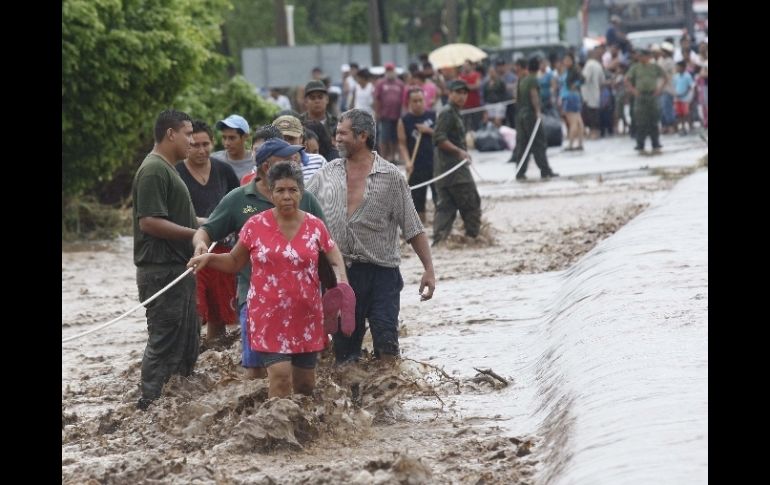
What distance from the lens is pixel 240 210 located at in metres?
8.49

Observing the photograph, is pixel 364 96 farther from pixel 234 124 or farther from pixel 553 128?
pixel 234 124

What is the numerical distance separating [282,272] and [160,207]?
3.94 ft

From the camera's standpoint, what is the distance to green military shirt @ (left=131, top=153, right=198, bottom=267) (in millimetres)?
8766

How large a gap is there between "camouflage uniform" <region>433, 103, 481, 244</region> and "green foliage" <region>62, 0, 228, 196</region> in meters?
3.76

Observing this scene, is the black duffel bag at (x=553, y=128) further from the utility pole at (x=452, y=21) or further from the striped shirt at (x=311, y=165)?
the striped shirt at (x=311, y=165)

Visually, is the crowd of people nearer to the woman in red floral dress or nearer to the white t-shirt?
the woman in red floral dress

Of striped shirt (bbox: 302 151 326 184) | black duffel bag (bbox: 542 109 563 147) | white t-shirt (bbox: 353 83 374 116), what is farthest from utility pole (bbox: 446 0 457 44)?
striped shirt (bbox: 302 151 326 184)

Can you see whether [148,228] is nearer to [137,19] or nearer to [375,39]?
[137,19]

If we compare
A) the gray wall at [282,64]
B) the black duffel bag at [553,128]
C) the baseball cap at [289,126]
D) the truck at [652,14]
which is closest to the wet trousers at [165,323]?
the baseball cap at [289,126]

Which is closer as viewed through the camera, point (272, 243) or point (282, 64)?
point (272, 243)

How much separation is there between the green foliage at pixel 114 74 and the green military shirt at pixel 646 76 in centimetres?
1065

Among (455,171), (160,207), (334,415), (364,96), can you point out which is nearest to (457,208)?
(455,171)

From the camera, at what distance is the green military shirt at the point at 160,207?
8.77 m

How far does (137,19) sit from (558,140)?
43.9 ft
